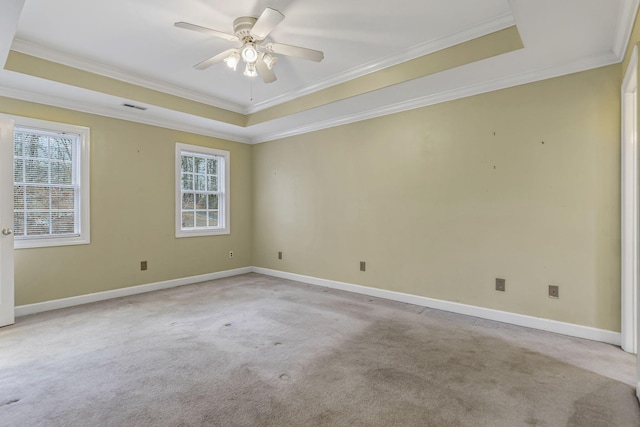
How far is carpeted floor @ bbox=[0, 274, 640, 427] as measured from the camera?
1749 millimetres

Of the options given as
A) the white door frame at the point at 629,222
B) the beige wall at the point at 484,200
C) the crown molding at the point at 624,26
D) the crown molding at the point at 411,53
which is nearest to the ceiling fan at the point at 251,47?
the crown molding at the point at 411,53

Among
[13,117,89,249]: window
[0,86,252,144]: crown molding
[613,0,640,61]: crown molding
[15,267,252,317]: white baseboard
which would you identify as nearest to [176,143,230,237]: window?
[0,86,252,144]: crown molding

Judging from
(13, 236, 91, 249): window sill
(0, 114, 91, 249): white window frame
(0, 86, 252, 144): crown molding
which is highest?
(0, 86, 252, 144): crown molding

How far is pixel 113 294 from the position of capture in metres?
4.07

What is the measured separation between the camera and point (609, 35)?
2381 millimetres

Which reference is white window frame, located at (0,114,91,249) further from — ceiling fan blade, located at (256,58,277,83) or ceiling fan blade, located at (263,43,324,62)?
ceiling fan blade, located at (263,43,324,62)

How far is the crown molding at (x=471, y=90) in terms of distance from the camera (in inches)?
108

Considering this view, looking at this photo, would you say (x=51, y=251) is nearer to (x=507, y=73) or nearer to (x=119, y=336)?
(x=119, y=336)

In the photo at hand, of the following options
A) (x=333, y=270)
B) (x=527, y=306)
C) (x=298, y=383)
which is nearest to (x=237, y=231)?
(x=333, y=270)

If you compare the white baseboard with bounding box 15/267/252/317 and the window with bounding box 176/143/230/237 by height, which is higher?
the window with bounding box 176/143/230/237

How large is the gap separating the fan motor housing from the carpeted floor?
254 centimetres

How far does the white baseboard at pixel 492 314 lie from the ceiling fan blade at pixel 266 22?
3187 millimetres

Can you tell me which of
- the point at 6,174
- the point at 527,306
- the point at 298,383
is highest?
the point at 6,174

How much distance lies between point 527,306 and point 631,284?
80cm
